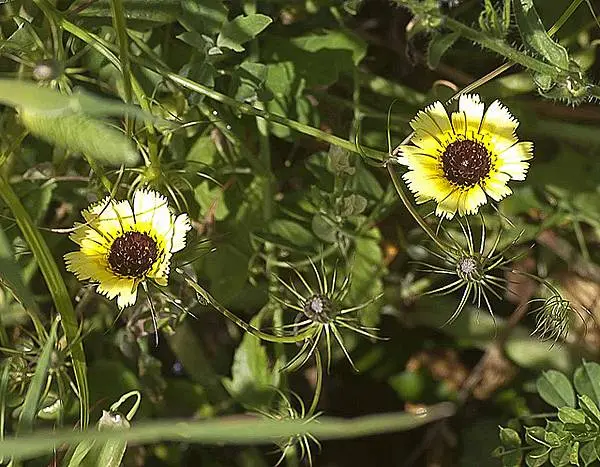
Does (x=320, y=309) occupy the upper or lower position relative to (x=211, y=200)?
lower

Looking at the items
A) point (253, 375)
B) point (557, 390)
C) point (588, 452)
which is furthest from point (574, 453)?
point (253, 375)

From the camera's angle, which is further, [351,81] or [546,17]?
[351,81]

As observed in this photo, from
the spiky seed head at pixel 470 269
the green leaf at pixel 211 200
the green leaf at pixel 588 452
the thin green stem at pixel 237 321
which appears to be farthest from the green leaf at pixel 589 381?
the green leaf at pixel 211 200

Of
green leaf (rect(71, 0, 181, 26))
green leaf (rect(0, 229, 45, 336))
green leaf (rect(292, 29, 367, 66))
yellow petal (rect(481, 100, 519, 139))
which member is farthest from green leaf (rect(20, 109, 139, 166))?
green leaf (rect(292, 29, 367, 66))

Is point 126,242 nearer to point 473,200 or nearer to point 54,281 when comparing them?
point 54,281

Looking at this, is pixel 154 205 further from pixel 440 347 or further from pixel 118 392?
pixel 440 347

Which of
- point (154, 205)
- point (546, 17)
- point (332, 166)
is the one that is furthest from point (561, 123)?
point (154, 205)

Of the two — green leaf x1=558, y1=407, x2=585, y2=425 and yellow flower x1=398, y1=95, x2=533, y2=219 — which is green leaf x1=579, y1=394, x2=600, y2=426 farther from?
yellow flower x1=398, y1=95, x2=533, y2=219
